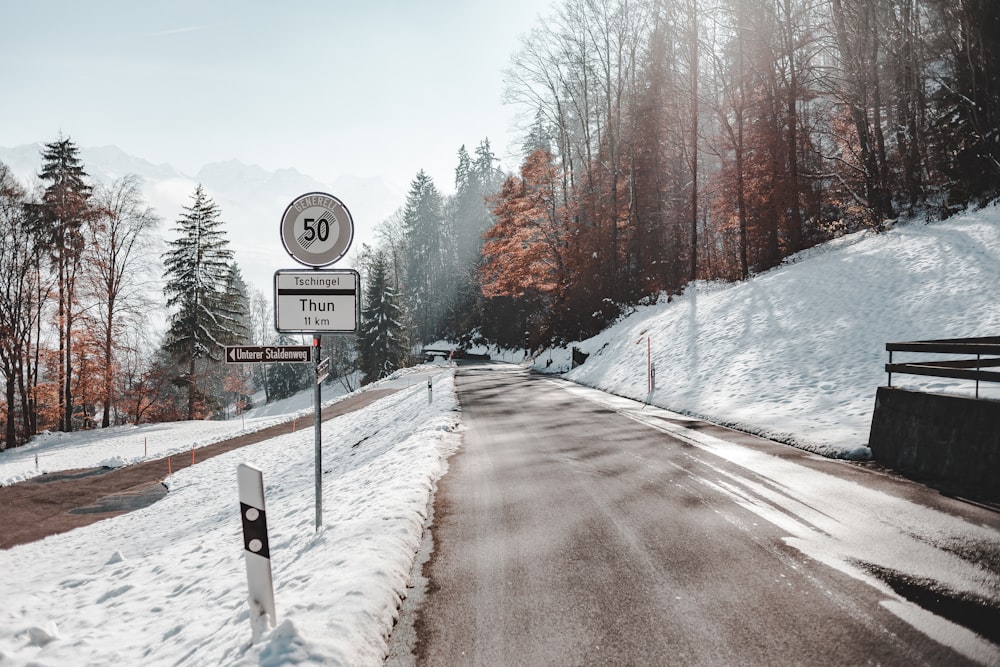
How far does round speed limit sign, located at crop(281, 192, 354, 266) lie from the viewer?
5.37 meters

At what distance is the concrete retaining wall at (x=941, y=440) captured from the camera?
18.8 feet

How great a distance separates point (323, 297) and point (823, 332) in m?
14.2

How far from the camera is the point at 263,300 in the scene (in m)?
94.6

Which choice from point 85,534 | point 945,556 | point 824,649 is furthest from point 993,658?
point 85,534

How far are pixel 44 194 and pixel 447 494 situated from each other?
33.5 m

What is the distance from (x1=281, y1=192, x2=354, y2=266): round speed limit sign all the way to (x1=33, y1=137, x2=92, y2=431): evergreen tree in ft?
101

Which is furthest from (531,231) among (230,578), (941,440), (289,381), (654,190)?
(289,381)

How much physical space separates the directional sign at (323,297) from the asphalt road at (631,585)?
2.42 meters

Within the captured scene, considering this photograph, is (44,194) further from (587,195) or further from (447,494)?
(447,494)

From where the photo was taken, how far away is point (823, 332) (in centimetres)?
1453

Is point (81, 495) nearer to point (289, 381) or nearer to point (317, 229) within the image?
point (317, 229)

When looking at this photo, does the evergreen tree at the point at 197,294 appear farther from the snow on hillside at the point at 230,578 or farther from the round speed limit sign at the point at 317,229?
the round speed limit sign at the point at 317,229

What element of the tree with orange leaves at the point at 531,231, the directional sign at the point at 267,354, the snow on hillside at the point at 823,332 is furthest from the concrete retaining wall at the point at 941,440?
the tree with orange leaves at the point at 531,231

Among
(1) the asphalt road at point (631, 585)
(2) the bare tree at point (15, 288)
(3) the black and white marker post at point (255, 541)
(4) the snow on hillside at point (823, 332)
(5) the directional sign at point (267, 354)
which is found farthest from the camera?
(2) the bare tree at point (15, 288)
